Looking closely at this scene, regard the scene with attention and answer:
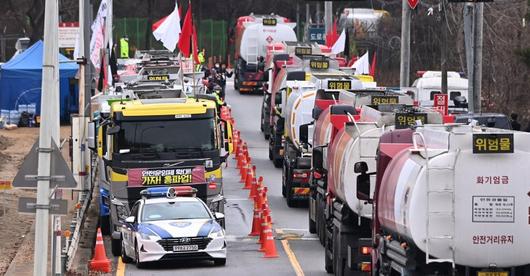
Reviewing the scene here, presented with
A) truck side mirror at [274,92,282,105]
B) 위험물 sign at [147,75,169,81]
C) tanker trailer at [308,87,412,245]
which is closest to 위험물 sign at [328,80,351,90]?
tanker trailer at [308,87,412,245]

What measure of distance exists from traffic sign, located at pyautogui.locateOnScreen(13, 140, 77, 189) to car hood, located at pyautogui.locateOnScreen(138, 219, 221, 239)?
8.86m

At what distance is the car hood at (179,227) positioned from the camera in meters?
25.4

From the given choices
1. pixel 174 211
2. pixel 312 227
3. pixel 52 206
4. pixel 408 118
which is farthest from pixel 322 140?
pixel 52 206

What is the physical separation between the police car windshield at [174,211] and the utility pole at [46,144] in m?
8.96

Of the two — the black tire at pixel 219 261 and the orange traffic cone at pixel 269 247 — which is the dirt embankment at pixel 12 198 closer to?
the black tire at pixel 219 261

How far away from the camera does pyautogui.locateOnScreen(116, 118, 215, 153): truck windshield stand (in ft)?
93.4

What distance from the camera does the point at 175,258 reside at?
25.5m

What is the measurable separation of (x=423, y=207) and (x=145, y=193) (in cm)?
1224

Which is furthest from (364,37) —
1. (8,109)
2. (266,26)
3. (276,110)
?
(276,110)

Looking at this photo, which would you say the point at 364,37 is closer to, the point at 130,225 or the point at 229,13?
the point at 229,13

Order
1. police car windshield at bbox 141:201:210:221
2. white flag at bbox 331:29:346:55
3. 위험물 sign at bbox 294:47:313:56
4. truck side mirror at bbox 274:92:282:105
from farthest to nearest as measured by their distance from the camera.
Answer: white flag at bbox 331:29:346:55
위험물 sign at bbox 294:47:313:56
truck side mirror at bbox 274:92:282:105
police car windshield at bbox 141:201:210:221

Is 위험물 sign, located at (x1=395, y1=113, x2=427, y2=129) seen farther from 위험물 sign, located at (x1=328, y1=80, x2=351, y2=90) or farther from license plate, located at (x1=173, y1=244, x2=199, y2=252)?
위험물 sign, located at (x1=328, y1=80, x2=351, y2=90)

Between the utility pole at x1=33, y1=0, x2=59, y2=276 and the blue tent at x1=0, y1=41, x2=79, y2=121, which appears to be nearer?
the utility pole at x1=33, y1=0, x2=59, y2=276

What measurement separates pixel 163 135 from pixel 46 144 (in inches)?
473
